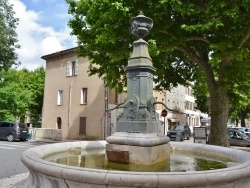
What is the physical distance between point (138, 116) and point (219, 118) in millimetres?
9053

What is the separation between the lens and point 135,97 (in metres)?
6.09

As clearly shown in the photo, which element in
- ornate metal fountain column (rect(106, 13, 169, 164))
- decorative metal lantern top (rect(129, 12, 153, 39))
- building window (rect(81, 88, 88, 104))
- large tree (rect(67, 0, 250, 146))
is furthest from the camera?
building window (rect(81, 88, 88, 104))

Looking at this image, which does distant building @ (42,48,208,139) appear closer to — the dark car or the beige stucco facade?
the beige stucco facade

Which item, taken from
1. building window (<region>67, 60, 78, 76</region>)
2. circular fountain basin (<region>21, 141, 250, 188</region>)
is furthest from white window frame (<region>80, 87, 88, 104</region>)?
circular fountain basin (<region>21, 141, 250, 188</region>)

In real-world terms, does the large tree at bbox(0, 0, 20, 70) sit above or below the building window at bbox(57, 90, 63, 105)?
above

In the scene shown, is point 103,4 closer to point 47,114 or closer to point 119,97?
point 119,97

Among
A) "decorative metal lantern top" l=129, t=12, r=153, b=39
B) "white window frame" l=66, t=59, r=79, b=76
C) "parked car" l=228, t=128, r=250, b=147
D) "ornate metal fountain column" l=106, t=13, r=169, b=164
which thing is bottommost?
"parked car" l=228, t=128, r=250, b=147

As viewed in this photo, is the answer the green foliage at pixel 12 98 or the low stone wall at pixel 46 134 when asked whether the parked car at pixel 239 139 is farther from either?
the green foliage at pixel 12 98

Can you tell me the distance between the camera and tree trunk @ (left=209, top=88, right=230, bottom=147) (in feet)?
44.7

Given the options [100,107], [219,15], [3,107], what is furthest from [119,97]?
[219,15]

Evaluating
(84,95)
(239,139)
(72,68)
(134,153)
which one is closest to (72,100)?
(84,95)

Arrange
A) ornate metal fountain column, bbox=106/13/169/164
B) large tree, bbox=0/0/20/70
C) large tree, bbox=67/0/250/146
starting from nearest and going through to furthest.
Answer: ornate metal fountain column, bbox=106/13/169/164, large tree, bbox=67/0/250/146, large tree, bbox=0/0/20/70

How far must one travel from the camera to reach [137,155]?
5.48 m

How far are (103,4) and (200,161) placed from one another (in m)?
8.68
